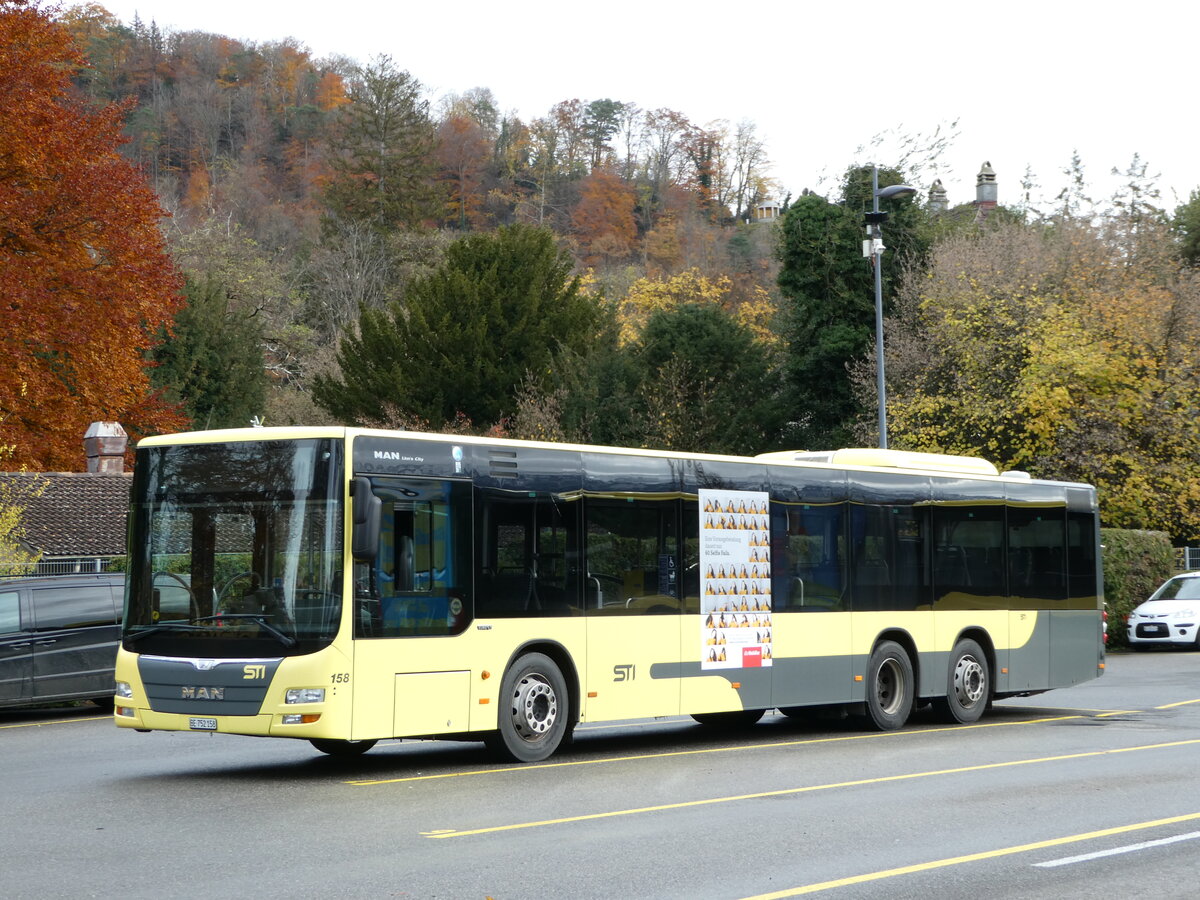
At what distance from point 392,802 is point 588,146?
9572 centimetres

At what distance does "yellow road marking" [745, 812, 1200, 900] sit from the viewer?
7742mm

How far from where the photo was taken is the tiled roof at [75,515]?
101 feet

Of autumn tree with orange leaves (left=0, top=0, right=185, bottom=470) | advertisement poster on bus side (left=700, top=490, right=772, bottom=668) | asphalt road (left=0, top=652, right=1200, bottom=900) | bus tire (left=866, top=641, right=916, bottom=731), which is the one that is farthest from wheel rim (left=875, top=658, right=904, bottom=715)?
autumn tree with orange leaves (left=0, top=0, right=185, bottom=470)

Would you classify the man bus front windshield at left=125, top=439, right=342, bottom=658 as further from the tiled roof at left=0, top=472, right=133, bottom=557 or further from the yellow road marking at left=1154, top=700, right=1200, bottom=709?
the tiled roof at left=0, top=472, right=133, bottom=557

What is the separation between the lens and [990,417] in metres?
37.1

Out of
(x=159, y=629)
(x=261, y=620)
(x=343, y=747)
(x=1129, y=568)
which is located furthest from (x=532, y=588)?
(x=1129, y=568)

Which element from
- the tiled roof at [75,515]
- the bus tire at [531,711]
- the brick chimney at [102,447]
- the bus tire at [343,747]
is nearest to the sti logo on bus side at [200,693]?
the bus tire at [343,747]

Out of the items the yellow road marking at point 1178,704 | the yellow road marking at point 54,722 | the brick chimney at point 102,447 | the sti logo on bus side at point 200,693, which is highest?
the brick chimney at point 102,447

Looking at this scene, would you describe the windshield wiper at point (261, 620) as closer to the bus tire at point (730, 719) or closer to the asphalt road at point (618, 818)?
the asphalt road at point (618, 818)

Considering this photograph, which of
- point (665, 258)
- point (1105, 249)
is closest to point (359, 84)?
point (665, 258)

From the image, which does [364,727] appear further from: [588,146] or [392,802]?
[588,146]

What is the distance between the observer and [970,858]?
28.6ft

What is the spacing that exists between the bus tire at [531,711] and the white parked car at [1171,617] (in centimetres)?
2245

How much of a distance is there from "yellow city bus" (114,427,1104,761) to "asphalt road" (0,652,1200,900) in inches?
26.4
